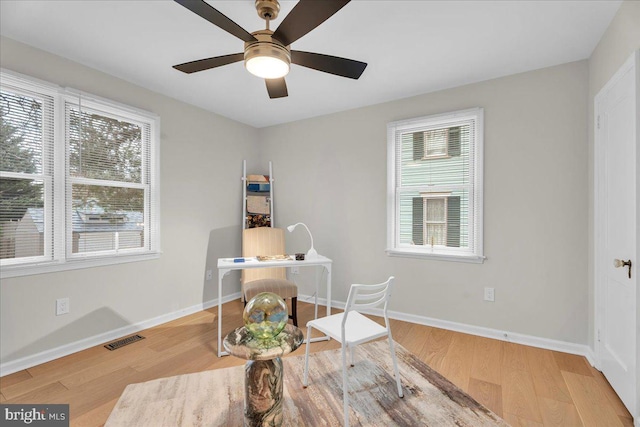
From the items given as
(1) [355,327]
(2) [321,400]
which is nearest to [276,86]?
(1) [355,327]

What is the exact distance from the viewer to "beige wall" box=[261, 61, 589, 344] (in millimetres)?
2656

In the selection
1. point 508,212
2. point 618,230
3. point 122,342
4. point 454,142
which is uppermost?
point 454,142

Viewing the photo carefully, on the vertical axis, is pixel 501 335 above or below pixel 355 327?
below

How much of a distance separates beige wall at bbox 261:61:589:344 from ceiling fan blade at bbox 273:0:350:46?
2.17 metres

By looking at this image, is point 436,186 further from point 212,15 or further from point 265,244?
point 212,15

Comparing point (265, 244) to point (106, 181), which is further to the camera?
point (265, 244)

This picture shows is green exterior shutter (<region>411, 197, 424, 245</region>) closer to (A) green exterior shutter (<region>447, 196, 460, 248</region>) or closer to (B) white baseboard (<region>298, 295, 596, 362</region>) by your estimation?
(A) green exterior shutter (<region>447, 196, 460, 248</region>)

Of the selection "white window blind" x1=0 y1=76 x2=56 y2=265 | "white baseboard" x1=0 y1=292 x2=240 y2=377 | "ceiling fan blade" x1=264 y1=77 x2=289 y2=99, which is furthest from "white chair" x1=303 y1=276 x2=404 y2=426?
"white window blind" x1=0 y1=76 x2=56 y2=265

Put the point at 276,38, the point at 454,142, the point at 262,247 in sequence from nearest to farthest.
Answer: the point at 276,38 < the point at 454,142 < the point at 262,247

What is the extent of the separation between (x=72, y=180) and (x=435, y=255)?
3513 millimetres

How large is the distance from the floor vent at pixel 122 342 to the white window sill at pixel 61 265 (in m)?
0.73

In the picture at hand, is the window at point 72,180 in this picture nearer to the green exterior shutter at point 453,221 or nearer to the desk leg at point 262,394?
the desk leg at point 262,394

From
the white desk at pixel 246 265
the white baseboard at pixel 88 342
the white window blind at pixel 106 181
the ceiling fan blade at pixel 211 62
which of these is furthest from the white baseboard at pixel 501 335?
the ceiling fan blade at pixel 211 62

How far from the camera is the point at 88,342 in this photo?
2742 mm
